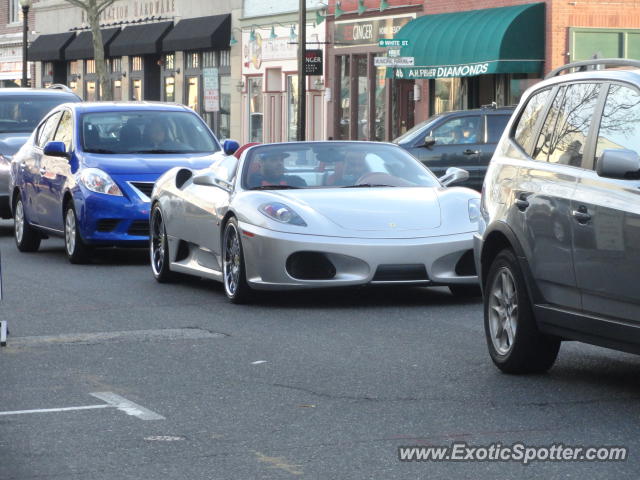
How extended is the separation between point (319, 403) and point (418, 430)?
2.89 ft

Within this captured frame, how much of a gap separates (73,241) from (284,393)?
8.88 meters

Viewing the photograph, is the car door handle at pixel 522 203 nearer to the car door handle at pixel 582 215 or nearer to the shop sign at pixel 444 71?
the car door handle at pixel 582 215

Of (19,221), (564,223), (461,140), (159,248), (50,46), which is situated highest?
(50,46)

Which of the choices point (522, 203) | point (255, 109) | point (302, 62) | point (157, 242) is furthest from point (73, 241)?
point (255, 109)

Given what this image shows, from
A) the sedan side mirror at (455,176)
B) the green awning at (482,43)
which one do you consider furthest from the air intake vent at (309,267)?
the green awning at (482,43)

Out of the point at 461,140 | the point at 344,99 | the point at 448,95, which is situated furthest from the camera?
the point at 344,99

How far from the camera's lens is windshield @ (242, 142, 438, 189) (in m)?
12.7

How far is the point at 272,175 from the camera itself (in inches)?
502

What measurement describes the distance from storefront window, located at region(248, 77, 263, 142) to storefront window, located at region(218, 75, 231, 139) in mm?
1474

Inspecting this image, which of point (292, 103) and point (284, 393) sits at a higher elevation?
point (292, 103)

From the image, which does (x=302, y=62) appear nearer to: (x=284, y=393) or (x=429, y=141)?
(x=429, y=141)

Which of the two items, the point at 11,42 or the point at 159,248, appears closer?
the point at 159,248

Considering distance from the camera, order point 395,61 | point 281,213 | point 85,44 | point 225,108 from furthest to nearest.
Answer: point 85,44 → point 225,108 → point 395,61 → point 281,213

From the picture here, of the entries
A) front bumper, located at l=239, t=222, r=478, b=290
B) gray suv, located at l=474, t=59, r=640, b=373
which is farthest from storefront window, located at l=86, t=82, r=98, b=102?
gray suv, located at l=474, t=59, r=640, b=373
